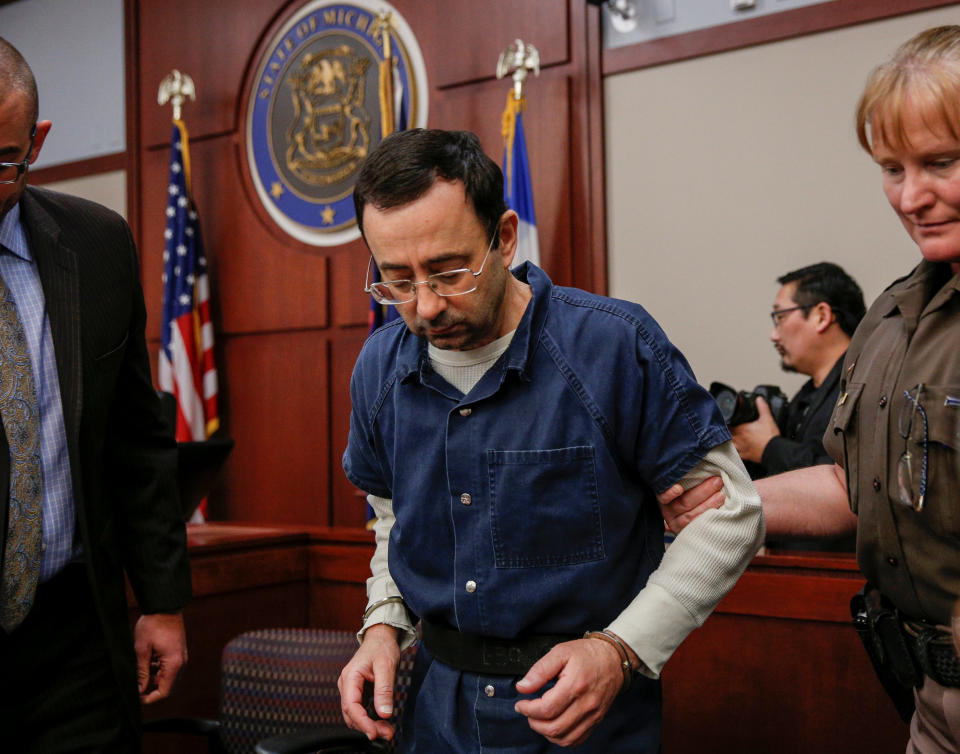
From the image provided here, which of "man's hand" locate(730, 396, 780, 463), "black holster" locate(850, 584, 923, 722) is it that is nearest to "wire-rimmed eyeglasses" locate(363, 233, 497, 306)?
Answer: "black holster" locate(850, 584, 923, 722)

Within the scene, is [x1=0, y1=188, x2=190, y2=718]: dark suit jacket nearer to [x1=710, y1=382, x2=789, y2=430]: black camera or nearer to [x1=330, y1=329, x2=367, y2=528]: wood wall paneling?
[x1=710, y1=382, x2=789, y2=430]: black camera

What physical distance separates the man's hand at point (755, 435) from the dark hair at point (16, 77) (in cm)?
247

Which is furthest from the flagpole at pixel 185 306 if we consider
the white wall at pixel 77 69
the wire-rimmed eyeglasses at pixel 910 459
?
the wire-rimmed eyeglasses at pixel 910 459

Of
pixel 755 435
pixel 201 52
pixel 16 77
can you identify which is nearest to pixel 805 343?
pixel 755 435

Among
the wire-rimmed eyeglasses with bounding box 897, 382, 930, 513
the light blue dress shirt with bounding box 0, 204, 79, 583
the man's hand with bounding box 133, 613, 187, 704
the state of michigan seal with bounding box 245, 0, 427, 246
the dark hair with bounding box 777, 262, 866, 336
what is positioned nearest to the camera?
the wire-rimmed eyeglasses with bounding box 897, 382, 930, 513

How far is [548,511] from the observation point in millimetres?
1323

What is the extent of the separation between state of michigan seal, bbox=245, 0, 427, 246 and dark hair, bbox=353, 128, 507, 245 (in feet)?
11.7

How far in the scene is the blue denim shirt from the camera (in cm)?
132

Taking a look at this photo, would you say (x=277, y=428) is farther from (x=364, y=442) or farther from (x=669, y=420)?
(x=669, y=420)

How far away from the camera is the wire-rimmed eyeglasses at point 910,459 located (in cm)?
126

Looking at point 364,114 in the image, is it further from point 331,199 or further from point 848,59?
point 848,59

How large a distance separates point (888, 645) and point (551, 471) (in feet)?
1.68

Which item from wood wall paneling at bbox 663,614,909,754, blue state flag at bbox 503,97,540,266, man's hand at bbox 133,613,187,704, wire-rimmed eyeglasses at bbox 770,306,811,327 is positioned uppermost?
blue state flag at bbox 503,97,540,266

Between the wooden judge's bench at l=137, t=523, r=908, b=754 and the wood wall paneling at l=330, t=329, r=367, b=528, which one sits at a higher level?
the wood wall paneling at l=330, t=329, r=367, b=528
